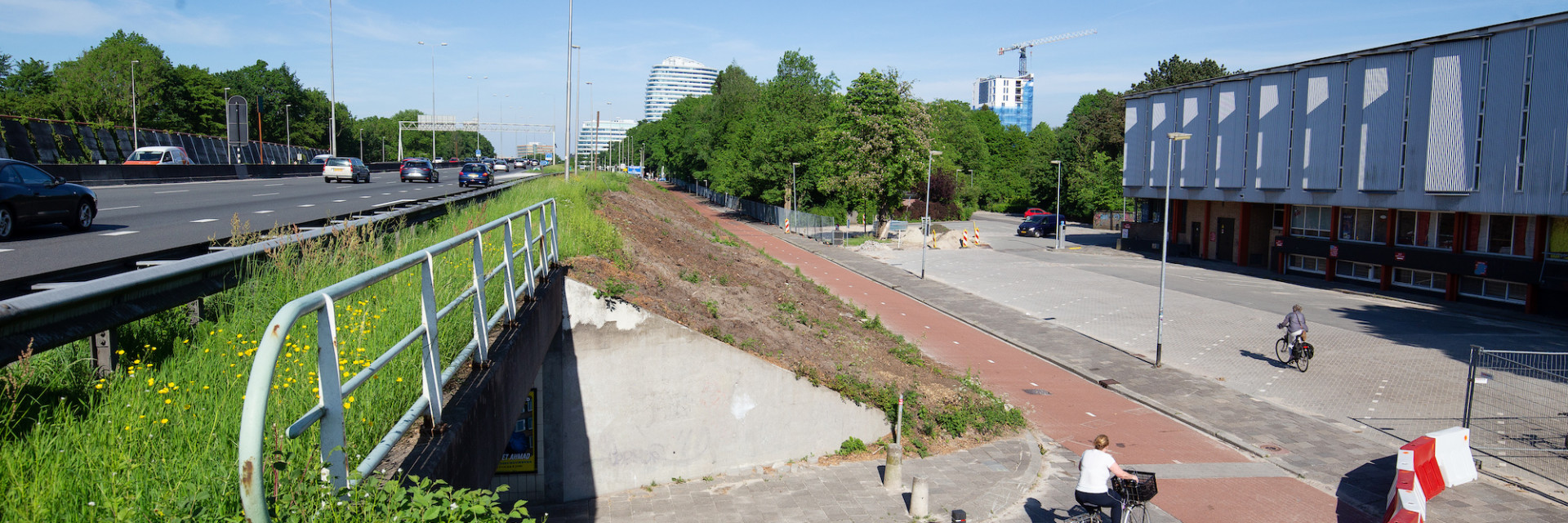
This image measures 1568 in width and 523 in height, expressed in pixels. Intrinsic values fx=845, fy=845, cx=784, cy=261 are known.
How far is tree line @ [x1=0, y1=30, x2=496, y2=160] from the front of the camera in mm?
63188

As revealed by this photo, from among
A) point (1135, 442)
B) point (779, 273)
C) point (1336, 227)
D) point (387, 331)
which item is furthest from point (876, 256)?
point (387, 331)

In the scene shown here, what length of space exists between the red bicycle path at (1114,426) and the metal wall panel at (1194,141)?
22.9 metres

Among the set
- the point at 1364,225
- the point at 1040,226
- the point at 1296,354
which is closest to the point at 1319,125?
the point at 1364,225

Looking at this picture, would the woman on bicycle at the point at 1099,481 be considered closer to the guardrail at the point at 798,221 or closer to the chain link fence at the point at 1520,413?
the chain link fence at the point at 1520,413

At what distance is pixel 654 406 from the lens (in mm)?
13172

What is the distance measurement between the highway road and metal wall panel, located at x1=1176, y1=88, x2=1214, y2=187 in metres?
37.1

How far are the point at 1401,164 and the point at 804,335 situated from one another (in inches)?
1099

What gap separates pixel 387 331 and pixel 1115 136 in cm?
8075

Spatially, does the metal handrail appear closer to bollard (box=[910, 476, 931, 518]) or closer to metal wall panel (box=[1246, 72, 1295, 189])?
bollard (box=[910, 476, 931, 518])

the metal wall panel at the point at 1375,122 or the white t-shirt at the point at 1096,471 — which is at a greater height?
the metal wall panel at the point at 1375,122

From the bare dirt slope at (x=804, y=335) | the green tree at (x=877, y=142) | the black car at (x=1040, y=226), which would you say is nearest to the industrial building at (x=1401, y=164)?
the bare dirt slope at (x=804, y=335)

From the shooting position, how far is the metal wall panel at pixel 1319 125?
35312 mm

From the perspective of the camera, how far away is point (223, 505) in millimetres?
2887

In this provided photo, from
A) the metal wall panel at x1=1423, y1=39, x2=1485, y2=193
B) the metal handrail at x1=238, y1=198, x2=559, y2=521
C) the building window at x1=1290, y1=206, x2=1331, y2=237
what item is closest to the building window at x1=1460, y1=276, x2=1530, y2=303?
the metal wall panel at x1=1423, y1=39, x2=1485, y2=193
